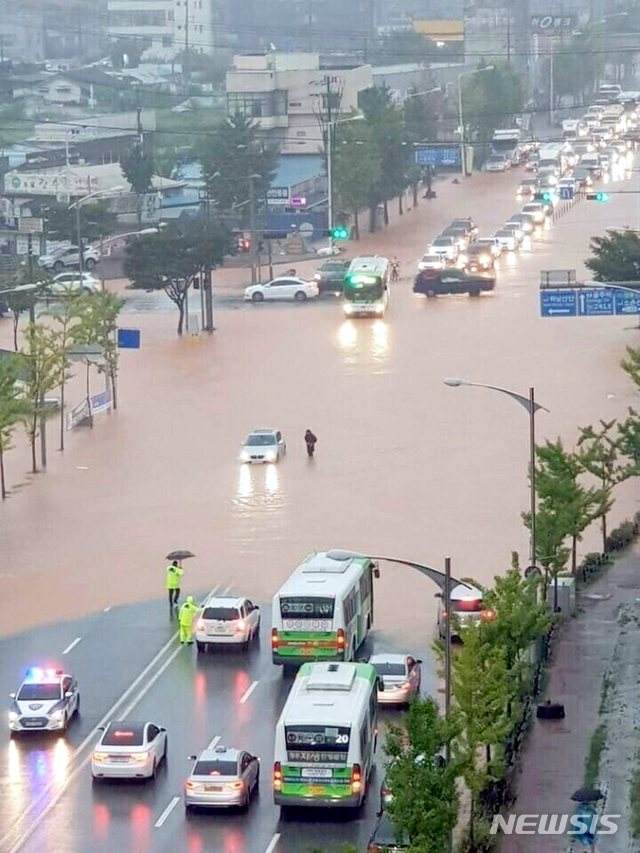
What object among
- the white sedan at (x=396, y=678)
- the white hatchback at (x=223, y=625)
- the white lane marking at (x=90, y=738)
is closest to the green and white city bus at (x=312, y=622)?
the white sedan at (x=396, y=678)

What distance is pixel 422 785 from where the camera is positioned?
23.4m

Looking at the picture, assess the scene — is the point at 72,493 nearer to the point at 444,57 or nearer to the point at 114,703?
the point at 114,703

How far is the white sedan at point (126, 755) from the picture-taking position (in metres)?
28.6

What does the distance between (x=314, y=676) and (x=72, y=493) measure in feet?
67.0

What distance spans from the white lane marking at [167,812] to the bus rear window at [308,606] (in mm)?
5787

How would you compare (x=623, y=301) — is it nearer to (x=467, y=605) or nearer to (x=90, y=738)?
(x=467, y=605)

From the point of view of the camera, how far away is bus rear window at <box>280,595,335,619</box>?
109ft

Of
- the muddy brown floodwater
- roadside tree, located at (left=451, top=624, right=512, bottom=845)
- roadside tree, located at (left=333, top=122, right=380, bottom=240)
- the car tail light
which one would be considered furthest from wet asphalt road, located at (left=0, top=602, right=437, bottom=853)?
roadside tree, located at (left=333, top=122, right=380, bottom=240)

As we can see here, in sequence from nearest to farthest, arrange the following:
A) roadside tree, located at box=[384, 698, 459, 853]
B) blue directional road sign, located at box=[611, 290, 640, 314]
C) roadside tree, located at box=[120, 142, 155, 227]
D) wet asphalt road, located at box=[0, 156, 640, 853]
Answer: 1. roadside tree, located at box=[384, 698, 459, 853]
2. wet asphalt road, located at box=[0, 156, 640, 853]
3. blue directional road sign, located at box=[611, 290, 640, 314]
4. roadside tree, located at box=[120, 142, 155, 227]

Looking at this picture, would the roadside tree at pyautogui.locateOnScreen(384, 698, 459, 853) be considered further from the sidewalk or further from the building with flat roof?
the building with flat roof

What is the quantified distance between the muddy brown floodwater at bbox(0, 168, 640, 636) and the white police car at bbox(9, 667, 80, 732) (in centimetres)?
548

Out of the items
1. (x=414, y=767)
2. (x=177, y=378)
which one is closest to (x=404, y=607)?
(x=414, y=767)

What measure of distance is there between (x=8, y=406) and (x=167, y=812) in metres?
21.4

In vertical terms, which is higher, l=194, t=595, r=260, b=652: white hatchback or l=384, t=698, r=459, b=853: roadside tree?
l=384, t=698, r=459, b=853: roadside tree
